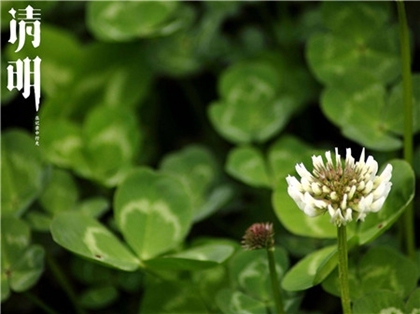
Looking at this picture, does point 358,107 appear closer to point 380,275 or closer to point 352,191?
point 380,275

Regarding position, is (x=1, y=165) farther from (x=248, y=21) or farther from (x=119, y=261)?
(x=248, y=21)

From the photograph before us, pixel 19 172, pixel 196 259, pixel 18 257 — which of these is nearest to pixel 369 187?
pixel 196 259

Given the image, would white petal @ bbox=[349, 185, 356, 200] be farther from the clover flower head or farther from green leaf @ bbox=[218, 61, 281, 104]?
green leaf @ bbox=[218, 61, 281, 104]

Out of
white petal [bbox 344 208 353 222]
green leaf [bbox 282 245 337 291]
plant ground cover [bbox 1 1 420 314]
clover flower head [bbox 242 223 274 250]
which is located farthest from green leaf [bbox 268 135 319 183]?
white petal [bbox 344 208 353 222]

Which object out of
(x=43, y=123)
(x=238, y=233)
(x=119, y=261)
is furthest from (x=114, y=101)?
(x=119, y=261)

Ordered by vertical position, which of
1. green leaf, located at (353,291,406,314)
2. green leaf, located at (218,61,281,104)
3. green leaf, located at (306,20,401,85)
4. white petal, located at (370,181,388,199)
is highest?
white petal, located at (370,181,388,199)
